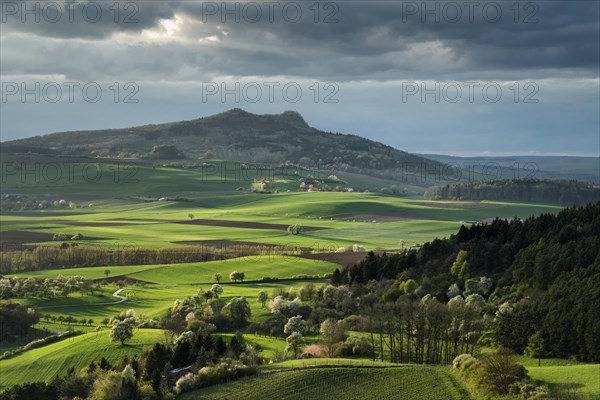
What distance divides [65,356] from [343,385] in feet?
114

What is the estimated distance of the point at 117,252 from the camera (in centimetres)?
15038

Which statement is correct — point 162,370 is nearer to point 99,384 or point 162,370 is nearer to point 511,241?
point 99,384

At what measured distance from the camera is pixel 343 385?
66062 mm

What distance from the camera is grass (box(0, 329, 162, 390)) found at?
8356cm

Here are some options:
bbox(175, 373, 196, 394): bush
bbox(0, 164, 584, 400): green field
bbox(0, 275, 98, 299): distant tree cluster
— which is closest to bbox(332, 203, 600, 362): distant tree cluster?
bbox(0, 164, 584, 400): green field

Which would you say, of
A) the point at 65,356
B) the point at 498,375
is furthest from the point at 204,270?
the point at 498,375

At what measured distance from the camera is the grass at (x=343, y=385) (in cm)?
6331

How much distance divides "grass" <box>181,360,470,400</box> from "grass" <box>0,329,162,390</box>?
72.3 feet

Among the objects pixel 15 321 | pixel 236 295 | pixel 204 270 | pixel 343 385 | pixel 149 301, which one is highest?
pixel 204 270

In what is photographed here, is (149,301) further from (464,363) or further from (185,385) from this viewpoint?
(464,363)

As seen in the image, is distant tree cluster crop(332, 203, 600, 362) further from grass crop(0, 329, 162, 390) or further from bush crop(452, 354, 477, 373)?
grass crop(0, 329, 162, 390)

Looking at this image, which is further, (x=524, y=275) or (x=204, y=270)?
(x=204, y=270)

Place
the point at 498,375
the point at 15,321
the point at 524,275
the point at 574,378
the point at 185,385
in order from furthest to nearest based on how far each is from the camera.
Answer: the point at 15,321
the point at 524,275
the point at 185,385
the point at 498,375
the point at 574,378

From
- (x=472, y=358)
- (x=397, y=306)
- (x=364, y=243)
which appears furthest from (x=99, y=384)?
(x=364, y=243)
